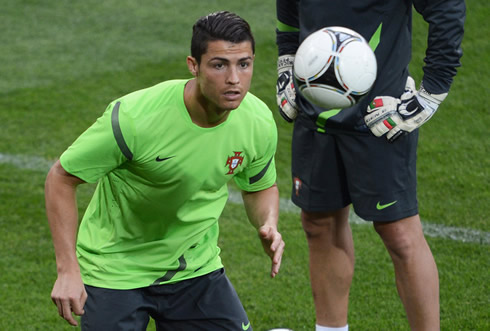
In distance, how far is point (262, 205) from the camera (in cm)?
379

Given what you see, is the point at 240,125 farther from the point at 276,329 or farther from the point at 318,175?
the point at 276,329

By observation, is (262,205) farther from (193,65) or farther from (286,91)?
(286,91)

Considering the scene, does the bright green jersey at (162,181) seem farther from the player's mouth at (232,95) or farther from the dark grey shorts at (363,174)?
the dark grey shorts at (363,174)

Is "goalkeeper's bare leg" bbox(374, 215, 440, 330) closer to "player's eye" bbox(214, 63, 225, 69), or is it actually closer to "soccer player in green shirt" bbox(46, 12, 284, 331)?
"soccer player in green shirt" bbox(46, 12, 284, 331)

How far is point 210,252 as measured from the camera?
12.5ft

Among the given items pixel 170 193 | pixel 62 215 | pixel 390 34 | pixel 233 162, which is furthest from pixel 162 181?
pixel 390 34

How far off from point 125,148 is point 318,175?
1332mm

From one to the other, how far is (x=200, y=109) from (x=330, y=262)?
142cm

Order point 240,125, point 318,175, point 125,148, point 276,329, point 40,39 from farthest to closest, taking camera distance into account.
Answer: point 40,39, point 276,329, point 318,175, point 240,125, point 125,148

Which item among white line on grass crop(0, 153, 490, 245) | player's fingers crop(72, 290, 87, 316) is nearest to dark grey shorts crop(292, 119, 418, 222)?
player's fingers crop(72, 290, 87, 316)

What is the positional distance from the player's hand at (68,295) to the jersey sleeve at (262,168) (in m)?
0.95

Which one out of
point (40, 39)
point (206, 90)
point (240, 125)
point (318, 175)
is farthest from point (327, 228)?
point (40, 39)

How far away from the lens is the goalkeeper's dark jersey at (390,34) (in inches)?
154

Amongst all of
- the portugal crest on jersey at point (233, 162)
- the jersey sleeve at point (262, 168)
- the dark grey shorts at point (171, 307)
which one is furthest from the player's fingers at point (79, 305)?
the jersey sleeve at point (262, 168)
